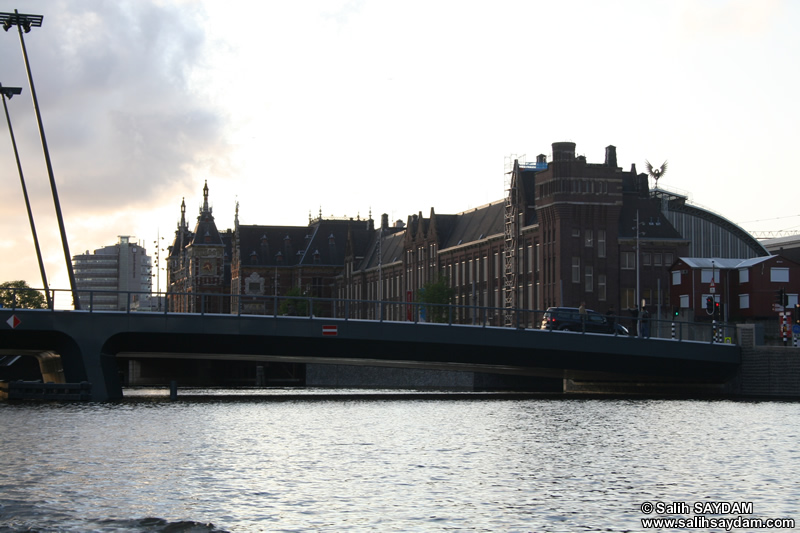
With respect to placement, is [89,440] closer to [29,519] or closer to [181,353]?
[29,519]

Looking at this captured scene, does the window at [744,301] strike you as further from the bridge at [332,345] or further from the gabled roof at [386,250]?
the gabled roof at [386,250]

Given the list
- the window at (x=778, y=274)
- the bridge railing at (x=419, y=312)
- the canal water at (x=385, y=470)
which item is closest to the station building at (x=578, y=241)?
the bridge railing at (x=419, y=312)

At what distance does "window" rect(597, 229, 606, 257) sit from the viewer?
359 feet

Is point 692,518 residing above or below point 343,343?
below

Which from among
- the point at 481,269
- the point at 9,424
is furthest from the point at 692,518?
the point at 481,269

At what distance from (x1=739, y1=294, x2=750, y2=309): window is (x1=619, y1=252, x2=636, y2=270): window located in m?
11.6

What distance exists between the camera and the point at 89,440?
3334 centimetres

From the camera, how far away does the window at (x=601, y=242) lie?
109438 millimetres

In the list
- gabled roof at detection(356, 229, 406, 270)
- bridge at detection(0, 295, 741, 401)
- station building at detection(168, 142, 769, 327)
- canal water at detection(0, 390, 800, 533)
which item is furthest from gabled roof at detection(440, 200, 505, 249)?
canal water at detection(0, 390, 800, 533)

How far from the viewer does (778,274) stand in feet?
326

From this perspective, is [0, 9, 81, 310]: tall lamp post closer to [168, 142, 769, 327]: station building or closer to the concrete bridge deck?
the concrete bridge deck

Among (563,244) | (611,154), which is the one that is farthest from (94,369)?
(611,154)

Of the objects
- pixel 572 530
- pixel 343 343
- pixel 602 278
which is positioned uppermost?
pixel 602 278

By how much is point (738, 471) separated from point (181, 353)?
42058mm
